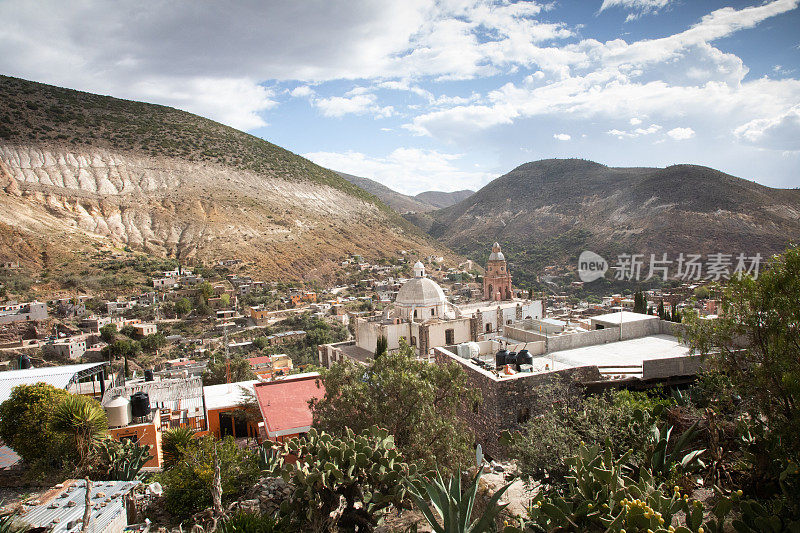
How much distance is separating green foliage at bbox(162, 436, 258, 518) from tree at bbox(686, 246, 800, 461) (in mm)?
6363

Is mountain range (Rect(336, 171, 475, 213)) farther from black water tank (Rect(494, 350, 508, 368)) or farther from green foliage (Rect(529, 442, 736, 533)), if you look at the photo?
green foliage (Rect(529, 442, 736, 533))

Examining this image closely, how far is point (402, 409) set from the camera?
21.0ft

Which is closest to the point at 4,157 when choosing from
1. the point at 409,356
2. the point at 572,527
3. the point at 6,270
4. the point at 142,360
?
the point at 6,270

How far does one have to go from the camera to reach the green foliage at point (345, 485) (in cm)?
459

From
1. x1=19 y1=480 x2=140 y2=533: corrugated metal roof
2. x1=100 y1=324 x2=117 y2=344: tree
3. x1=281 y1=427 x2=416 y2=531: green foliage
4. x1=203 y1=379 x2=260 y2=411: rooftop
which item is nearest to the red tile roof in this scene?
x1=203 y1=379 x2=260 y2=411: rooftop

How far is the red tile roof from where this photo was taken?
930 cm

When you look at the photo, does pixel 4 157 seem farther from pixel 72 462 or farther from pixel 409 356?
pixel 409 356

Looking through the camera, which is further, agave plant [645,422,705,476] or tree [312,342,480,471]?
tree [312,342,480,471]

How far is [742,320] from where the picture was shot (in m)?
5.72

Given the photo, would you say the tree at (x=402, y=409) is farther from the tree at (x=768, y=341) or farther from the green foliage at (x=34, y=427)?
the green foliage at (x=34, y=427)

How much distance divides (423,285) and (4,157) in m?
46.1

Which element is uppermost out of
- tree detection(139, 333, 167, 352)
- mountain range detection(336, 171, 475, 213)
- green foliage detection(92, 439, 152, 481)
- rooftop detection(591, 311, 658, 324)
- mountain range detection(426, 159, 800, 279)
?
mountain range detection(336, 171, 475, 213)

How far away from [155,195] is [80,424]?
161 feet

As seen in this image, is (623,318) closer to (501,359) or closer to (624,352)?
(624,352)
